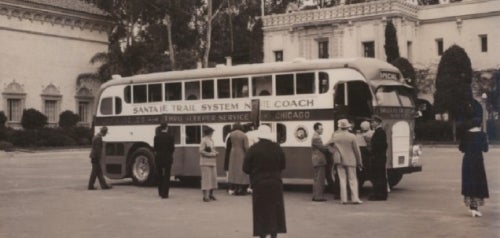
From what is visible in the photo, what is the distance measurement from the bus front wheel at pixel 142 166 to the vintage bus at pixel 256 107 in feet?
0.10

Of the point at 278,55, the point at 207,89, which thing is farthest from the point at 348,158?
the point at 278,55

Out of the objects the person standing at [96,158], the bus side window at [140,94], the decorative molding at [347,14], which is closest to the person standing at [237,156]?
the person standing at [96,158]

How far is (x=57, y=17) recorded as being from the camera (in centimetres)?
5250

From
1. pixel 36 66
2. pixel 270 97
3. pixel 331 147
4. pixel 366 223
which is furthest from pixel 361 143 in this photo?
pixel 36 66

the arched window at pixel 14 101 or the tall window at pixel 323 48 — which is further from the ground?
the tall window at pixel 323 48

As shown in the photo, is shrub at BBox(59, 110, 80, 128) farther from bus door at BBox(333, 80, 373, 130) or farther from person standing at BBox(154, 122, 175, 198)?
bus door at BBox(333, 80, 373, 130)

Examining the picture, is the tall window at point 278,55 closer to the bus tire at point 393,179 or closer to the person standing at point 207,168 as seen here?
the bus tire at point 393,179

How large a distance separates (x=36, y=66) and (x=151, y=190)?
34.2 metres

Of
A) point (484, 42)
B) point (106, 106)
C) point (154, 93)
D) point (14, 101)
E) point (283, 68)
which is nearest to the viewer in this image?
point (283, 68)

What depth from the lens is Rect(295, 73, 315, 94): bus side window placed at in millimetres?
17531

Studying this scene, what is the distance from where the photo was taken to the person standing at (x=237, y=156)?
56.2 feet

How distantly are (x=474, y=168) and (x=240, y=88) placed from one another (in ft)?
25.9

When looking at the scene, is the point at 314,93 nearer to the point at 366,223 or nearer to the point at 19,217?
the point at 366,223

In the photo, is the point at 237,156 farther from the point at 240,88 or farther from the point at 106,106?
the point at 106,106
